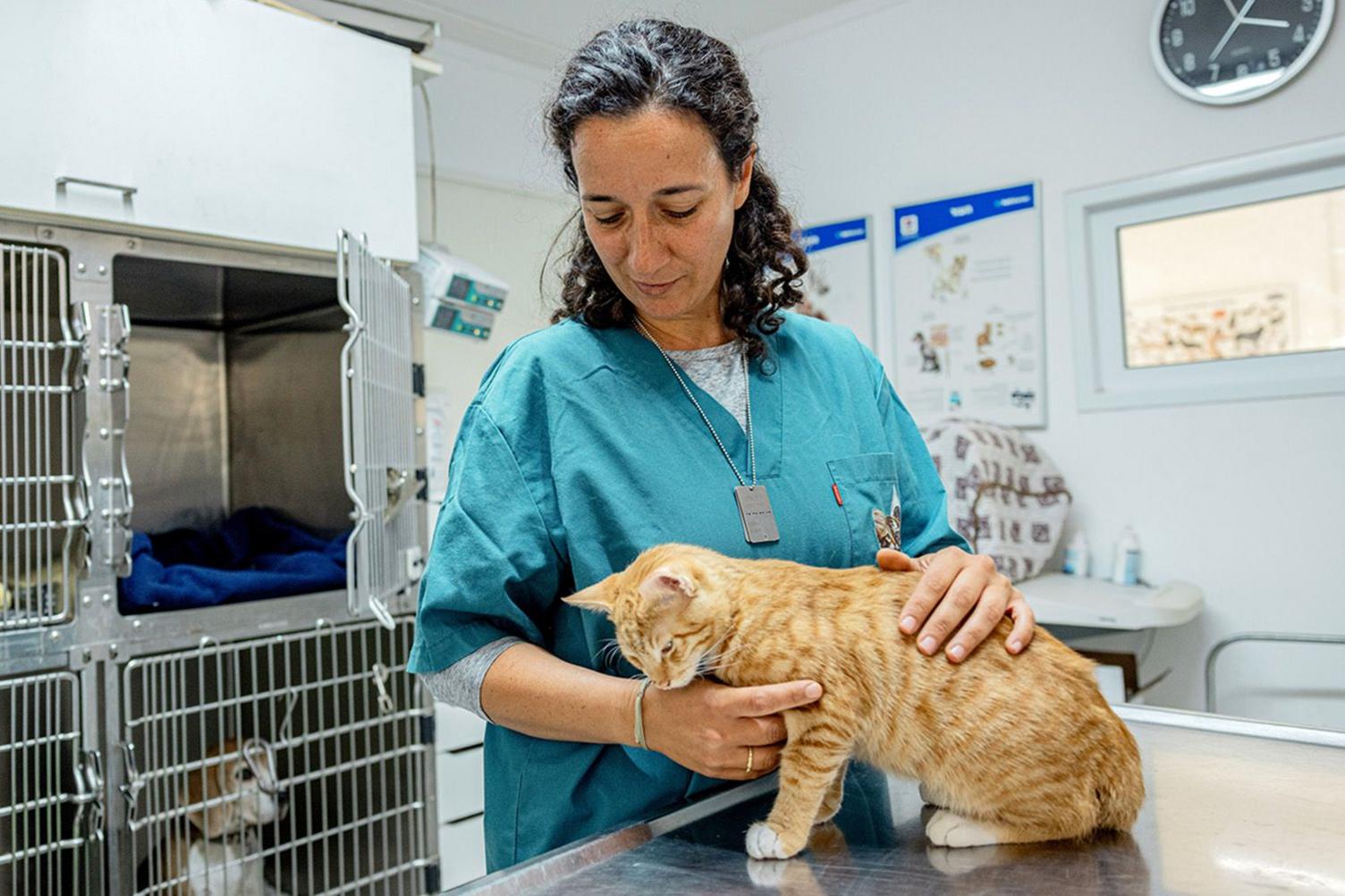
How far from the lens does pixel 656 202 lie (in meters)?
0.96

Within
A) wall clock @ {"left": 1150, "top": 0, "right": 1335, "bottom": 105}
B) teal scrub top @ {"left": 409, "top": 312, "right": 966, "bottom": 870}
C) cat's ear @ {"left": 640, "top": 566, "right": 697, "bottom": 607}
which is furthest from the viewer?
wall clock @ {"left": 1150, "top": 0, "right": 1335, "bottom": 105}

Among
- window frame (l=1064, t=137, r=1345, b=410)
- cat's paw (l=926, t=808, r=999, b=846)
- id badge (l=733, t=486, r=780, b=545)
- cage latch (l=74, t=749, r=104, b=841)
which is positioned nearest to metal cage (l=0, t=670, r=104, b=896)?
cage latch (l=74, t=749, r=104, b=841)

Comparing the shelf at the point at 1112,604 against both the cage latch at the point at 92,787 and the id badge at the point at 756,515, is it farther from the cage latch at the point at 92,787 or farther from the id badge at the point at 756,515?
the cage latch at the point at 92,787

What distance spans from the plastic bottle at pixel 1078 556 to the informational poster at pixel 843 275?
3.16ft

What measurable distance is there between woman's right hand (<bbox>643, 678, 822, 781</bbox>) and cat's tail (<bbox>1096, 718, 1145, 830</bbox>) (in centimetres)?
26

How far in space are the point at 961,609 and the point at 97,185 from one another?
5.11ft

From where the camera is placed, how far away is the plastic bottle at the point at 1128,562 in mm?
2748

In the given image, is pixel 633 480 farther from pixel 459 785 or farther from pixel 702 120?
pixel 459 785

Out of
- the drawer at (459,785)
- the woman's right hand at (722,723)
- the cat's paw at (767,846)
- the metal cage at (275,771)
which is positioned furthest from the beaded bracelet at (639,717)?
the drawer at (459,785)

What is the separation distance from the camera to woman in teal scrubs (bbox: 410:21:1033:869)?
2.94 ft

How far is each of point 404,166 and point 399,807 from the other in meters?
1.36

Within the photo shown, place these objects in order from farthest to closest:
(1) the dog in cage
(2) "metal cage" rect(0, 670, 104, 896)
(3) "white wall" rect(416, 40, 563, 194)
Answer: (3) "white wall" rect(416, 40, 563, 194) → (1) the dog in cage → (2) "metal cage" rect(0, 670, 104, 896)

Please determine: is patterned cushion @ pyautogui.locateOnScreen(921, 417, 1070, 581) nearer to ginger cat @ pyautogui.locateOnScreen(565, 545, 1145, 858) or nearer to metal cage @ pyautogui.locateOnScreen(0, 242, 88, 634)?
ginger cat @ pyautogui.locateOnScreen(565, 545, 1145, 858)

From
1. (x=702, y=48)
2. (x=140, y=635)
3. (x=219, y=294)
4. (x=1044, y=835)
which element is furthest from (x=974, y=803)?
(x=219, y=294)
